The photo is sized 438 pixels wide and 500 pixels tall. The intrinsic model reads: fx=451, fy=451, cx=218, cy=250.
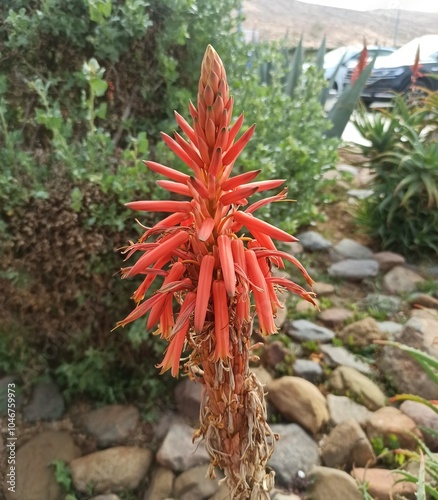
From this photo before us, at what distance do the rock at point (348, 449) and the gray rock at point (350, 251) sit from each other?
169 cm

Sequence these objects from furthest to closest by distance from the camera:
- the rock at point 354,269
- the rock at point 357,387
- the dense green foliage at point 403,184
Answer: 1. the dense green foliage at point 403,184
2. the rock at point 354,269
3. the rock at point 357,387

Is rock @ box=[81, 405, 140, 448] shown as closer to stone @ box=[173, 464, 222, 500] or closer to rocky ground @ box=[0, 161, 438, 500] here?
rocky ground @ box=[0, 161, 438, 500]

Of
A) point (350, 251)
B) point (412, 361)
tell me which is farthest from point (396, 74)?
point (412, 361)

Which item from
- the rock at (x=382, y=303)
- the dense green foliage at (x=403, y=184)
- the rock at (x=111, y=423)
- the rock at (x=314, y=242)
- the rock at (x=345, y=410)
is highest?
the dense green foliage at (x=403, y=184)

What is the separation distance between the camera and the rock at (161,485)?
1881 millimetres

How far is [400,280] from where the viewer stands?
10.4 ft

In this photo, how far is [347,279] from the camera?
3264mm

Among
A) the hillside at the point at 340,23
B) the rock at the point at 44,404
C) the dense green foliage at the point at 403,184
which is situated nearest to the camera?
the rock at the point at 44,404

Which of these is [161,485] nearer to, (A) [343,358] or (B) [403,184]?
(A) [343,358]

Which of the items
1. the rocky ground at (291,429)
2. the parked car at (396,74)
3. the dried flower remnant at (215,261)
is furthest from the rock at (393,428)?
the parked car at (396,74)

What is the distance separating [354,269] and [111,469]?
2.15 meters

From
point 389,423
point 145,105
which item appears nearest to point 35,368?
point 145,105

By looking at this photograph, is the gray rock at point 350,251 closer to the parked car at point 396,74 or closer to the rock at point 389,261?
the rock at point 389,261

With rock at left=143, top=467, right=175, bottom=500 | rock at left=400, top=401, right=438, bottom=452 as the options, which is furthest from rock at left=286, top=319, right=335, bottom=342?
rock at left=143, top=467, right=175, bottom=500
